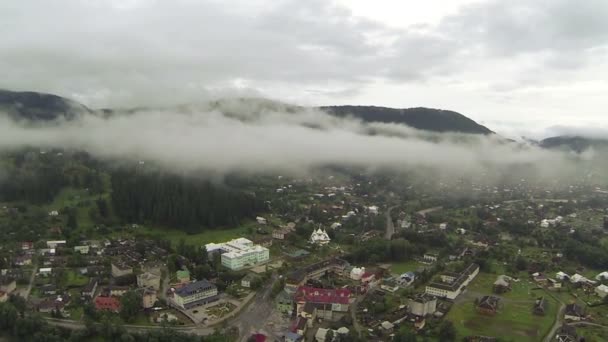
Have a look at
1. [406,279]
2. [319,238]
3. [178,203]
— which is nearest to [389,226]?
[319,238]

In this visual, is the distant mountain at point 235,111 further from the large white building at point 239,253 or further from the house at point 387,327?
the house at point 387,327

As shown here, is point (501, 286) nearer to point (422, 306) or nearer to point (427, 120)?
point (422, 306)

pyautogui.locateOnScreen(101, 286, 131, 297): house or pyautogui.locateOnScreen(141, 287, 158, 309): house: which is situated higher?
pyautogui.locateOnScreen(141, 287, 158, 309): house

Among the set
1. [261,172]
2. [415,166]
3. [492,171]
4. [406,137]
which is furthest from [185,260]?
[406,137]

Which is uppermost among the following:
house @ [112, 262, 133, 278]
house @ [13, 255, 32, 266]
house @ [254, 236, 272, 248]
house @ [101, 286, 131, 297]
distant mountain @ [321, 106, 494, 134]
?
distant mountain @ [321, 106, 494, 134]

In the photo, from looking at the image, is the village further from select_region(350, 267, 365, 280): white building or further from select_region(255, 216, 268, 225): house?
select_region(255, 216, 268, 225): house

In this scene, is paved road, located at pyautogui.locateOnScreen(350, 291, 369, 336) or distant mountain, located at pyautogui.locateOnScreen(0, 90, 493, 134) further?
distant mountain, located at pyautogui.locateOnScreen(0, 90, 493, 134)

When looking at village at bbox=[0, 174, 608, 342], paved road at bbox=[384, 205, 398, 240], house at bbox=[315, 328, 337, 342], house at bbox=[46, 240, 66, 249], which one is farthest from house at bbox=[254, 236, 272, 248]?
house at bbox=[315, 328, 337, 342]
